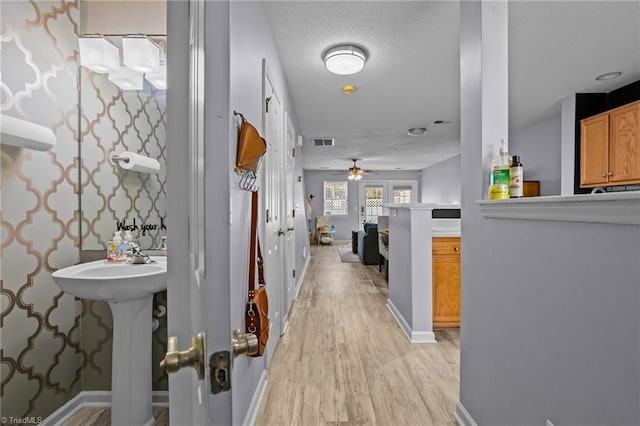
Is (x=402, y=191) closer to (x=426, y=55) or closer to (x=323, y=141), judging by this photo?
(x=323, y=141)

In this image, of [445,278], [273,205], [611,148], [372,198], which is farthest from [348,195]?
[273,205]

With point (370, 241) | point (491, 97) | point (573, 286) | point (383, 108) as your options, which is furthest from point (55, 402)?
point (370, 241)

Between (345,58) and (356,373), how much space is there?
245 centimetres

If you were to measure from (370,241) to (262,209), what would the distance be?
442 cm

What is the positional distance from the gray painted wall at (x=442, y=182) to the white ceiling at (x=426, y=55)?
2.91 meters

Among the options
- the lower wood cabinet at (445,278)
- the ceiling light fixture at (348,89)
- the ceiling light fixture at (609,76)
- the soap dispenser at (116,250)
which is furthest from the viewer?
the ceiling light fixture at (348,89)

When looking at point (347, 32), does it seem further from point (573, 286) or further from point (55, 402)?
point (55, 402)

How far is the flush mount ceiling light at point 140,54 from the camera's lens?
1621 mm

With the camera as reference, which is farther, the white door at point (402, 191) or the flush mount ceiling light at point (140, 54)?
the white door at point (402, 191)

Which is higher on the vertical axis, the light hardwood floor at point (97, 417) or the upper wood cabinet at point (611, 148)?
the upper wood cabinet at point (611, 148)

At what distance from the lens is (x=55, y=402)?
152 centimetres

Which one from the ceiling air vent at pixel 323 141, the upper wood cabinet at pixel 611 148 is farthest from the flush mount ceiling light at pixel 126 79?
the upper wood cabinet at pixel 611 148

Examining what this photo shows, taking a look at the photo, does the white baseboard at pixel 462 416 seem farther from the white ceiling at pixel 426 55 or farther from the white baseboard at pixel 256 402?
the white ceiling at pixel 426 55

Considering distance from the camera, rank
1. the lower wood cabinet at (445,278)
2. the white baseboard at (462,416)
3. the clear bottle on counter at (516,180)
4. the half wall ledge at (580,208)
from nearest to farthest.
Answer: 1. the half wall ledge at (580,208)
2. the clear bottle on counter at (516,180)
3. the white baseboard at (462,416)
4. the lower wood cabinet at (445,278)
